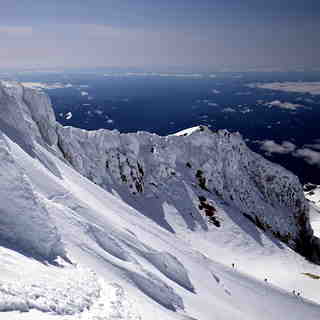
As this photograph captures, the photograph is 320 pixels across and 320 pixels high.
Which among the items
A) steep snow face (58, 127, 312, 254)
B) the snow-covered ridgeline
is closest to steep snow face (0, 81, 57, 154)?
the snow-covered ridgeline

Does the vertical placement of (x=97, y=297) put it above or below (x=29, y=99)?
below

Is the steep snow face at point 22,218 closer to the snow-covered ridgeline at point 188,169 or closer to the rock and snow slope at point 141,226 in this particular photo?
the rock and snow slope at point 141,226

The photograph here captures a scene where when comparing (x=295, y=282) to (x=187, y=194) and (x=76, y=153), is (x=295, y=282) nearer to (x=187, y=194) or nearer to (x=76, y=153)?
(x=187, y=194)

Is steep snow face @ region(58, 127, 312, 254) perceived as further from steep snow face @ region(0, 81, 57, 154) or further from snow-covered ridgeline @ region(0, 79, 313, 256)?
steep snow face @ region(0, 81, 57, 154)

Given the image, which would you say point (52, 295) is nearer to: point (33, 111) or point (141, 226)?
point (141, 226)

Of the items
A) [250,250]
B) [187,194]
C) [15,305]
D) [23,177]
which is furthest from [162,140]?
[15,305]

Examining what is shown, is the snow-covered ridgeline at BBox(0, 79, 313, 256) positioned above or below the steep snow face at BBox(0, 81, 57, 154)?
below
